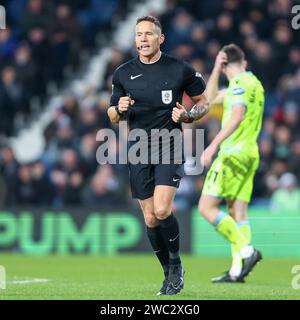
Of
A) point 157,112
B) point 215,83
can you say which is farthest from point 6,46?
point 157,112

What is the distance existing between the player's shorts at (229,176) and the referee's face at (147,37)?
2.59 metres

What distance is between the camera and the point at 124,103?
9430 mm

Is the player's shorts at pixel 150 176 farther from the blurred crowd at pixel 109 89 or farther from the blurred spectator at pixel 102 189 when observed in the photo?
the blurred spectator at pixel 102 189

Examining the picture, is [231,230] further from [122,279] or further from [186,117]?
[186,117]

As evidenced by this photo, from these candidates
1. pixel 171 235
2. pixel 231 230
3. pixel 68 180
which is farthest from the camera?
pixel 68 180

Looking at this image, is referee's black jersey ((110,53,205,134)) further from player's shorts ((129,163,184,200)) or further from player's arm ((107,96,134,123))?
player's shorts ((129,163,184,200))

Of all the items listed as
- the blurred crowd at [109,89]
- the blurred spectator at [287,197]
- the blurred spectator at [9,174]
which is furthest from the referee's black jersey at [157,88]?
the blurred spectator at [9,174]

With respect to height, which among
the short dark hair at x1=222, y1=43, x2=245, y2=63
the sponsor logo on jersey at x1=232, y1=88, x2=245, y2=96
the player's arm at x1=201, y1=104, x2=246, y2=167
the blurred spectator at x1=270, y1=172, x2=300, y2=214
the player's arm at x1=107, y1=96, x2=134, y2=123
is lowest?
the blurred spectator at x1=270, y1=172, x2=300, y2=214

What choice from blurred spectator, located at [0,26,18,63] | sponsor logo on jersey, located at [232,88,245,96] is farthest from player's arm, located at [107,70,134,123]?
blurred spectator, located at [0,26,18,63]

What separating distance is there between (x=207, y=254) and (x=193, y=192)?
1510 mm

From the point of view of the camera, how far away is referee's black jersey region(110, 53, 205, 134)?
964 centimetres

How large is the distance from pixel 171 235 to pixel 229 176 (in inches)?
95.0

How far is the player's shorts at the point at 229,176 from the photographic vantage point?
11828 mm

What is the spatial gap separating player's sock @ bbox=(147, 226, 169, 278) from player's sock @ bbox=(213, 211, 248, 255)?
1.93 metres
